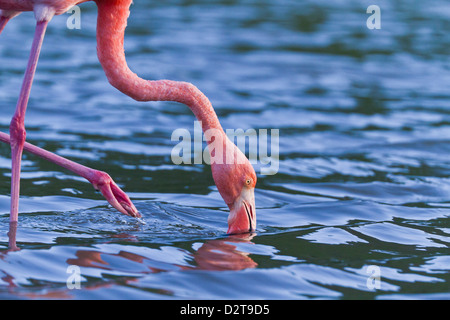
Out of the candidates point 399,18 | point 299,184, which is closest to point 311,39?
point 399,18

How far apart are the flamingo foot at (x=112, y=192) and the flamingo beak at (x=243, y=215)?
887 mm

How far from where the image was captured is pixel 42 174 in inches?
348

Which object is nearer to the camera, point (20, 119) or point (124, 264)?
point (124, 264)

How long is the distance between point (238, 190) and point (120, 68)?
1482 millimetres

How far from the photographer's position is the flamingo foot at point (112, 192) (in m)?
6.73

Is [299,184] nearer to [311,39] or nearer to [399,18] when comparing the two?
[311,39]

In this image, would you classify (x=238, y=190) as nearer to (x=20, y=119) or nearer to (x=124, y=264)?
(x=124, y=264)

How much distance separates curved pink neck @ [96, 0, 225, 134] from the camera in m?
6.70

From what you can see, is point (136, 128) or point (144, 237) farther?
point (136, 128)

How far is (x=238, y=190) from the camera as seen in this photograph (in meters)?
6.73

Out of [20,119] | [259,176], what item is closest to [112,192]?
[20,119]

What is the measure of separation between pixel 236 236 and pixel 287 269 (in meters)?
0.92

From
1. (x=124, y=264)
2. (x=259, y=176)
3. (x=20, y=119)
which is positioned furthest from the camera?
(x=259, y=176)

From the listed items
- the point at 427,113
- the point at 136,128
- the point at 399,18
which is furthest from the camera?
the point at 399,18
